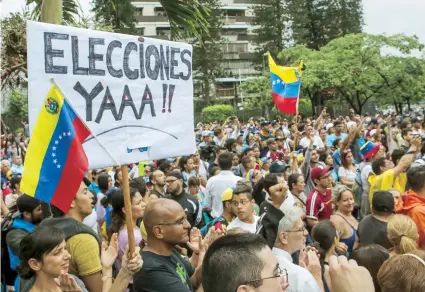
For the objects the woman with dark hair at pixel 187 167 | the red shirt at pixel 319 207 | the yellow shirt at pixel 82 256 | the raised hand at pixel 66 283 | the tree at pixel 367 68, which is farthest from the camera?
the tree at pixel 367 68

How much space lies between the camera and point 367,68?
33.5m

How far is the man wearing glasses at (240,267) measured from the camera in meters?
2.22

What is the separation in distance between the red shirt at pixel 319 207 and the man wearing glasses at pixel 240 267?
372 centimetres

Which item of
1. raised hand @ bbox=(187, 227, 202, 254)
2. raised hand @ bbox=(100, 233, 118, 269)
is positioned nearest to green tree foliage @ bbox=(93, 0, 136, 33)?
raised hand @ bbox=(187, 227, 202, 254)

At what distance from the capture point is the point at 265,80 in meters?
36.5

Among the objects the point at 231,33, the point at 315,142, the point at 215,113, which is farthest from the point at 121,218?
the point at 231,33

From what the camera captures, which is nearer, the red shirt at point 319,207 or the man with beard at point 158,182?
the red shirt at point 319,207

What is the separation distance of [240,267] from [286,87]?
764 cm

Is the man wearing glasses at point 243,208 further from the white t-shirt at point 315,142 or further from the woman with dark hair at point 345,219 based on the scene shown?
the white t-shirt at point 315,142

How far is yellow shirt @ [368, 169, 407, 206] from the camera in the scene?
20.6 feet

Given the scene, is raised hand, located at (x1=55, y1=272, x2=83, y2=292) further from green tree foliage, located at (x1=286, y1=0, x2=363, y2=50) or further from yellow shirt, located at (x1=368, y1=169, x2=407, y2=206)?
green tree foliage, located at (x1=286, y1=0, x2=363, y2=50)

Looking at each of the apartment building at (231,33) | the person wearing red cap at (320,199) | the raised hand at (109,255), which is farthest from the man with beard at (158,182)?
the apartment building at (231,33)

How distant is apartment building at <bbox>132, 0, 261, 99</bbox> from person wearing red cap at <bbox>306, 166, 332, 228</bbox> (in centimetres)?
4662

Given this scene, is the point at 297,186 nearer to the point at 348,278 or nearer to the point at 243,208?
the point at 243,208
